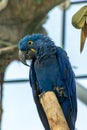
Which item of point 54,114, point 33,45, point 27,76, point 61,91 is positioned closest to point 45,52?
point 33,45

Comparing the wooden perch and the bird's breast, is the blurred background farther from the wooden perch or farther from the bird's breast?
the wooden perch

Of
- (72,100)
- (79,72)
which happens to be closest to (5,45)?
(72,100)

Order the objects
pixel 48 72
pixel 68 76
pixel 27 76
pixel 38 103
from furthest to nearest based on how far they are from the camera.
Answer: pixel 27 76 → pixel 48 72 → pixel 68 76 → pixel 38 103

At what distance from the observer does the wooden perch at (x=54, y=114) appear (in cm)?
138

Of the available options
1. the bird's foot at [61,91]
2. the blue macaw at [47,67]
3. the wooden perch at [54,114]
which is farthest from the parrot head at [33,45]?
the wooden perch at [54,114]

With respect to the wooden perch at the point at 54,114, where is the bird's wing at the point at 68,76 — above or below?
above

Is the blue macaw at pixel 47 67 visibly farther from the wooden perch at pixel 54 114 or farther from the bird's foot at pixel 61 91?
the wooden perch at pixel 54 114

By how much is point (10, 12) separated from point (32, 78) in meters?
0.68

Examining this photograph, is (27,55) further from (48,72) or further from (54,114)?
(54,114)

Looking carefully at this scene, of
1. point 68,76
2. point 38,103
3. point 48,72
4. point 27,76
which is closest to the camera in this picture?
point 38,103

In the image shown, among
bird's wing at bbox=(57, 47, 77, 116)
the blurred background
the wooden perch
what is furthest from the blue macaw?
the blurred background

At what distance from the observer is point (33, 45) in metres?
1.75

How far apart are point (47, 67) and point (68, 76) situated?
4.6 inches

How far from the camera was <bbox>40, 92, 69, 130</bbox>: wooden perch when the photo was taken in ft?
4.54
